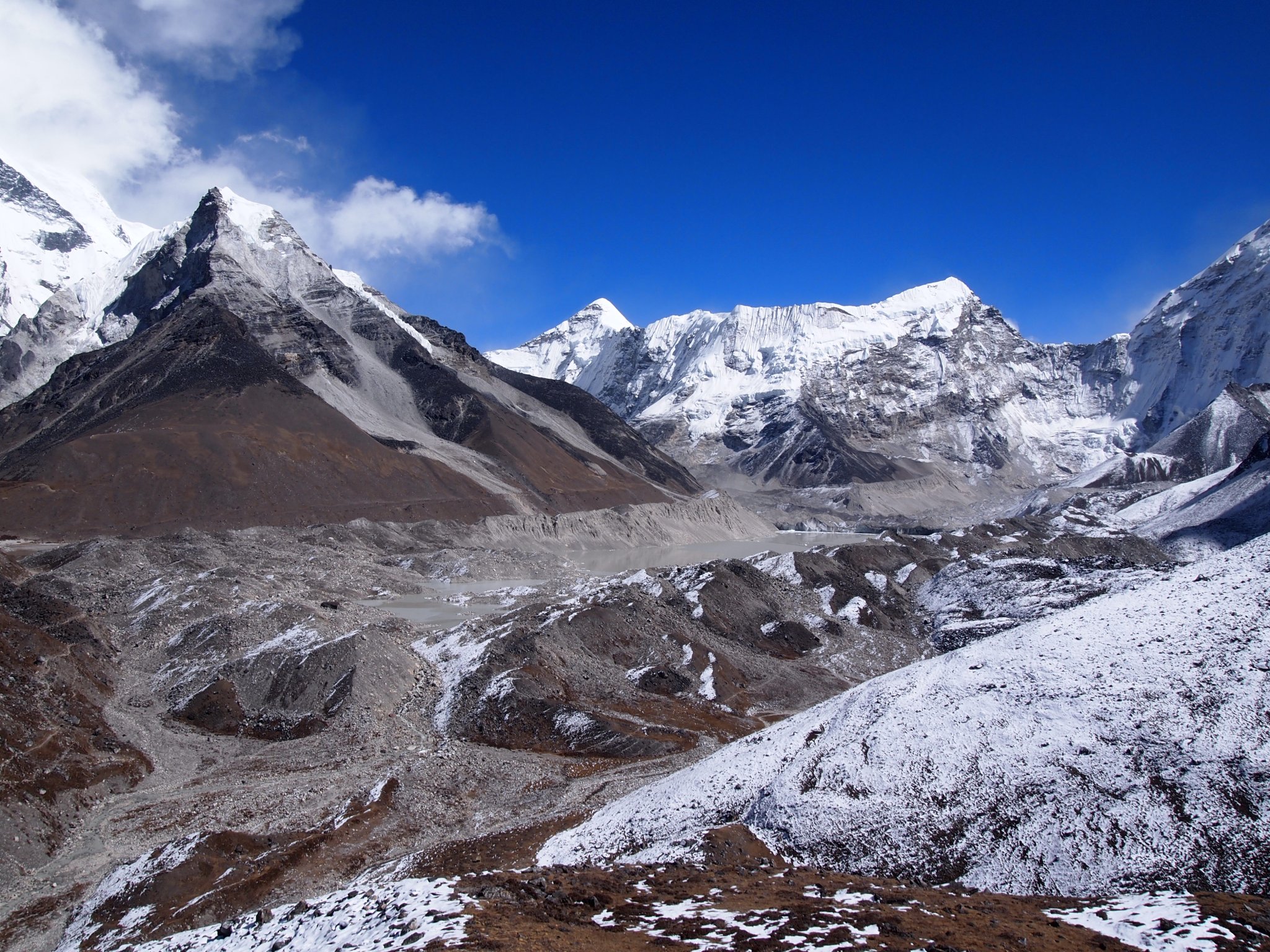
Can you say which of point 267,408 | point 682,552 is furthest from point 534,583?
point 267,408

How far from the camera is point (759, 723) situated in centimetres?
3481

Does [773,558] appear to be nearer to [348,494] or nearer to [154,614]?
[154,614]

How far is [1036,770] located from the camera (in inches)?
685

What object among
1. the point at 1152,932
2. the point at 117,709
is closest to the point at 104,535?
the point at 117,709

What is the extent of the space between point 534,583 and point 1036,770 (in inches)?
2256

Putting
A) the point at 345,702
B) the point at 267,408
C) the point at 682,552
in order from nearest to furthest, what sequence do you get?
1. the point at 345,702
2. the point at 682,552
3. the point at 267,408

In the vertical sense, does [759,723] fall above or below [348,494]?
below

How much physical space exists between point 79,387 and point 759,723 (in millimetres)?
125597

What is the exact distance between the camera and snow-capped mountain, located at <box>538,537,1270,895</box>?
15.3 m

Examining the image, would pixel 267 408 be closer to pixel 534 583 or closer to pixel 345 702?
pixel 534 583

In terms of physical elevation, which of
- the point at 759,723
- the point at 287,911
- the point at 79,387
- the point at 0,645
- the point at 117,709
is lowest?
the point at 759,723

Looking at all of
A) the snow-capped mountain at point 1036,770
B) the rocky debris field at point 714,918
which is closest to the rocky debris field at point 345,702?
the rocky debris field at point 714,918

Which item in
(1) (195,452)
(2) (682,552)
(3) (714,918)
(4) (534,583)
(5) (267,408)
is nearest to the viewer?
→ (3) (714,918)

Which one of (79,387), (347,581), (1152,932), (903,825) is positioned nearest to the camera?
(1152,932)
